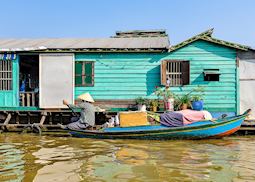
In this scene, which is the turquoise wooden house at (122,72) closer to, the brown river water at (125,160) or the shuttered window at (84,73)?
the shuttered window at (84,73)

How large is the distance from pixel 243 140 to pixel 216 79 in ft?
10.1

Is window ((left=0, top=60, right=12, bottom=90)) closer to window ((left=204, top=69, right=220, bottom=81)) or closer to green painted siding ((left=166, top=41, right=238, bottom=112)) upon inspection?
green painted siding ((left=166, top=41, right=238, bottom=112))

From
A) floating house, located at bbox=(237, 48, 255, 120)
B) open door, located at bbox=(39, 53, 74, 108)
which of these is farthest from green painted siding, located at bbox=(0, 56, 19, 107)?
floating house, located at bbox=(237, 48, 255, 120)

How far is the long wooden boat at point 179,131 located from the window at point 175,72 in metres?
3.01

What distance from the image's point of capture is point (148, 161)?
794 centimetres

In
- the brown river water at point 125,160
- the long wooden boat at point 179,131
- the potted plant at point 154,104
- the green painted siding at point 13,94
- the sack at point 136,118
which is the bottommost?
the brown river water at point 125,160

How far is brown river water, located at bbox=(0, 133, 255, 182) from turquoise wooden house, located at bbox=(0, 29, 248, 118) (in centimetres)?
274

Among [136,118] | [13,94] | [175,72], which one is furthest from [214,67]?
[13,94]

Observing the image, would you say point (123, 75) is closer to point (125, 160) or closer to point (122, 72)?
point (122, 72)

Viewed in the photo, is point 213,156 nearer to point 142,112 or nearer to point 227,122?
point 227,122

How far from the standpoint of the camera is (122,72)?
13953 millimetres

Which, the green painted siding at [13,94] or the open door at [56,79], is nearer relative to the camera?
the open door at [56,79]

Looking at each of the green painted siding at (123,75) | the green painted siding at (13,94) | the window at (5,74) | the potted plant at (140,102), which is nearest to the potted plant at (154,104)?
the potted plant at (140,102)

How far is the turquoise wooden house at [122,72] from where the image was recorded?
44.4 feet
